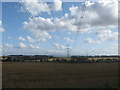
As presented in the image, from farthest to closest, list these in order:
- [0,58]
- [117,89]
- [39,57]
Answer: [39,57] → [0,58] → [117,89]

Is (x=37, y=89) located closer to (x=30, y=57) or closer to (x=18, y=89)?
(x=18, y=89)

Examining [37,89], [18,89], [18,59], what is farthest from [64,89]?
[18,59]

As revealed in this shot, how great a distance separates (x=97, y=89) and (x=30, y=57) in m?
128

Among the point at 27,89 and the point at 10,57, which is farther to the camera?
the point at 10,57

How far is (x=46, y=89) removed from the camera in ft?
51.8

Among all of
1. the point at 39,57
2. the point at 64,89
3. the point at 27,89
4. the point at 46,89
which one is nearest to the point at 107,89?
the point at 64,89

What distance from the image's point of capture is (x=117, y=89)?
13.9 meters

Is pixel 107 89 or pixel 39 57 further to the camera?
pixel 39 57

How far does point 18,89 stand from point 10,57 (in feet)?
359

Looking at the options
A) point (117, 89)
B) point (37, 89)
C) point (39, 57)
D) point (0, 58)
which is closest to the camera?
point (117, 89)

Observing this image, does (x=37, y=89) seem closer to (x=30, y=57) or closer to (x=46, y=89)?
(x=46, y=89)

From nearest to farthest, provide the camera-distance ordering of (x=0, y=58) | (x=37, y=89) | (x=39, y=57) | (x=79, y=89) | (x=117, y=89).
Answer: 1. (x=117, y=89)
2. (x=79, y=89)
3. (x=37, y=89)
4. (x=0, y=58)
5. (x=39, y=57)

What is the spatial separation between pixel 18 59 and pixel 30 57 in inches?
724

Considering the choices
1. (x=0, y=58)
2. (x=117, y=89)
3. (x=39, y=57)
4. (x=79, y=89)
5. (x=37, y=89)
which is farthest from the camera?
(x=39, y=57)
